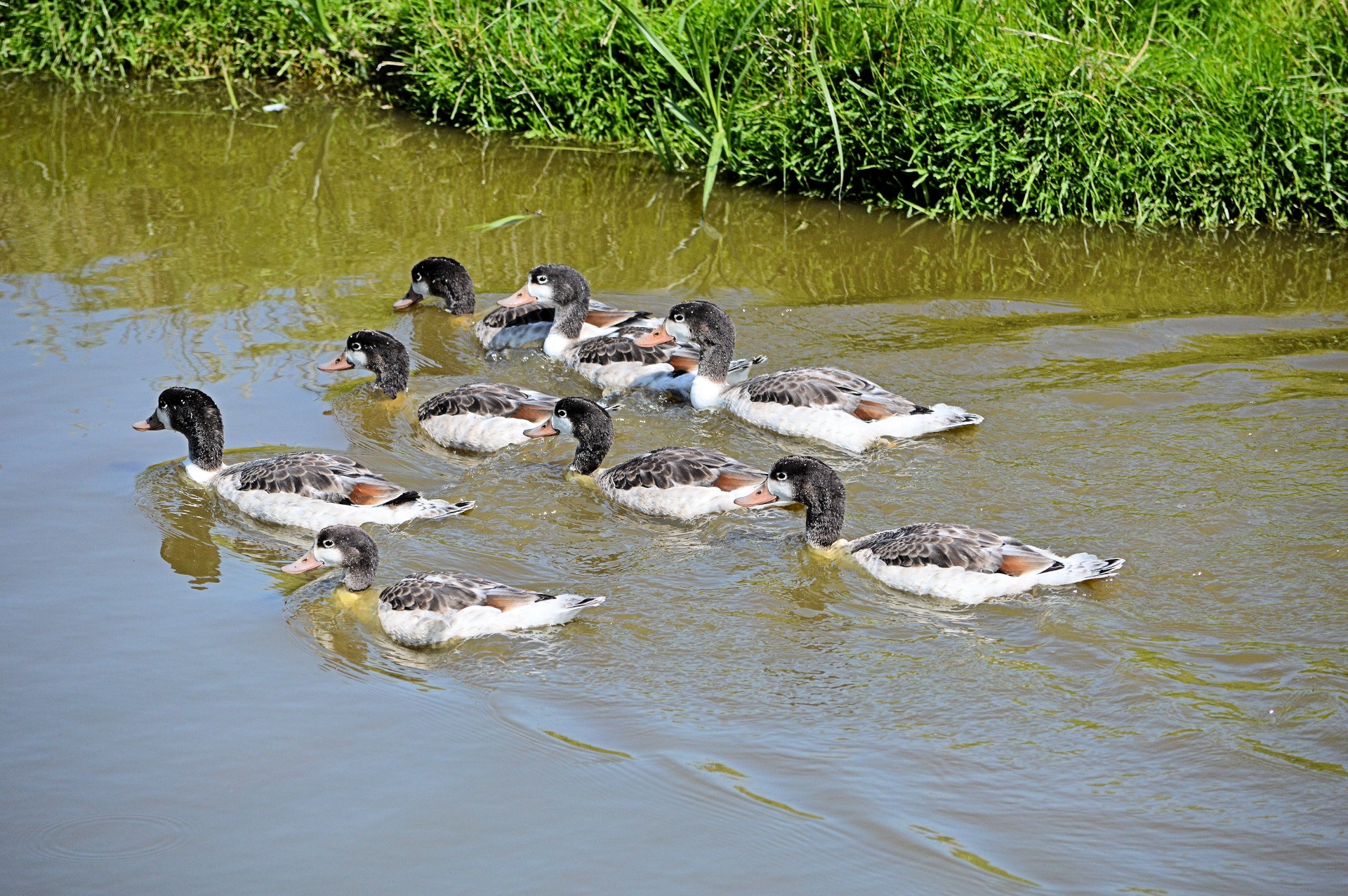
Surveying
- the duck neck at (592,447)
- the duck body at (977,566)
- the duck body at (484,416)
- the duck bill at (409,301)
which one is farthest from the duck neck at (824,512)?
the duck bill at (409,301)

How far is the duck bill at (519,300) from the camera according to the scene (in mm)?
10953

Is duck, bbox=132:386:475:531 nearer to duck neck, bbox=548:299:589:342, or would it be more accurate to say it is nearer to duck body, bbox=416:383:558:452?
duck body, bbox=416:383:558:452

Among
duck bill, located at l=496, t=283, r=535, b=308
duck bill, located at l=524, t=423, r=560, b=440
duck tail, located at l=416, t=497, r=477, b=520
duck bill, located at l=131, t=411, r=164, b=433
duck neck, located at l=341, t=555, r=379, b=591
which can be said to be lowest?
duck neck, located at l=341, t=555, r=379, b=591

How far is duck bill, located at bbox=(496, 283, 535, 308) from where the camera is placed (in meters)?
11.0

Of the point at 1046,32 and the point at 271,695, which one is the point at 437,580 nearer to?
the point at 271,695

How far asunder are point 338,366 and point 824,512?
3948 millimetres

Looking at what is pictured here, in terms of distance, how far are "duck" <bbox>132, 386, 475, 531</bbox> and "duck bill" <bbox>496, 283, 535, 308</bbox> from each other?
A: 2584 millimetres

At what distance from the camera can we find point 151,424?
891 centimetres

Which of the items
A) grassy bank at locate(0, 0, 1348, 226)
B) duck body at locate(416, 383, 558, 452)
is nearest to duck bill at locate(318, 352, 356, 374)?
duck body at locate(416, 383, 558, 452)

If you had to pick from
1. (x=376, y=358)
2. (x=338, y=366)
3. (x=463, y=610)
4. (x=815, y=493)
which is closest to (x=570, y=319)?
(x=376, y=358)

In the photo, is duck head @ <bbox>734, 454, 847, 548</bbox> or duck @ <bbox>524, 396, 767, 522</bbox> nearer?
duck head @ <bbox>734, 454, 847, 548</bbox>

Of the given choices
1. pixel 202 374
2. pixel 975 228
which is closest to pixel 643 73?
pixel 975 228

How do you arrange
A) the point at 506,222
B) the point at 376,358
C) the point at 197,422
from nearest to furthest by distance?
the point at 197,422
the point at 376,358
the point at 506,222

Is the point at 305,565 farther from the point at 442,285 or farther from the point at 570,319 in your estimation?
the point at 442,285
